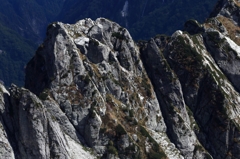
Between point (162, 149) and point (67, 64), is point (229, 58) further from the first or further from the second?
point (67, 64)

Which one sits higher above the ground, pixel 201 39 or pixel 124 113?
pixel 201 39

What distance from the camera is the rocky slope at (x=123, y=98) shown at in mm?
78438

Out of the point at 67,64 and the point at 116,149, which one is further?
the point at 67,64

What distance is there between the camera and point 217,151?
352 feet

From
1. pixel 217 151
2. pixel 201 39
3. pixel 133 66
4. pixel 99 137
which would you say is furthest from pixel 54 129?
pixel 201 39

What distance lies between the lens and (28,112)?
7681cm

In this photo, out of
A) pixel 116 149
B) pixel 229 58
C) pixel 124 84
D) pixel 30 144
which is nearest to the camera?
pixel 30 144

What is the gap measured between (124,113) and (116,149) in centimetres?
1080

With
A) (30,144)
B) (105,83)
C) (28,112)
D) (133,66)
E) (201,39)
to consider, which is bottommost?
(30,144)

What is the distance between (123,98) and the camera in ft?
334

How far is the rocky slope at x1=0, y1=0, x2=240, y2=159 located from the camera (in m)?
78.4

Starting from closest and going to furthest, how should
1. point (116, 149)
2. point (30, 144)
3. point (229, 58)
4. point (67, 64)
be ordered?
point (30, 144)
point (116, 149)
point (67, 64)
point (229, 58)

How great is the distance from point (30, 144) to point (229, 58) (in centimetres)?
6838

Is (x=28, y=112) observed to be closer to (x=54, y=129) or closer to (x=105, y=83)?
(x=54, y=129)
